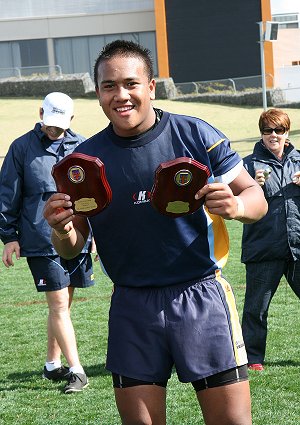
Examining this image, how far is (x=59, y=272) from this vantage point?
22.2ft

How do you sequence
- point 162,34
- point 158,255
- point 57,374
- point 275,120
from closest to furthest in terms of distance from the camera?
point 158,255 < point 275,120 < point 57,374 < point 162,34

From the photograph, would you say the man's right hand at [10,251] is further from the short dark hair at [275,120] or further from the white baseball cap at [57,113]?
the short dark hair at [275,120]

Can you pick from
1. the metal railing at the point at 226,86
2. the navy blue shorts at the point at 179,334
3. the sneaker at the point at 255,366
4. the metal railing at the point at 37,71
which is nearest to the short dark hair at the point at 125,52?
the navy blue shorts at the point at 179,334

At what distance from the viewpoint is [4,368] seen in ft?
25.1

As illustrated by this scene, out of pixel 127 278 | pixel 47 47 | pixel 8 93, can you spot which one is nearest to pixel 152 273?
pixel 127 278

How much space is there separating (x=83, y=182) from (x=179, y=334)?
75cm

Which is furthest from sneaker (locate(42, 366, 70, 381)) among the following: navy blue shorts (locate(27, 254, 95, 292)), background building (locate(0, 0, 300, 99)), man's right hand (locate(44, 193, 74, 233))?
background building (locate(0, 0, 300, 99))

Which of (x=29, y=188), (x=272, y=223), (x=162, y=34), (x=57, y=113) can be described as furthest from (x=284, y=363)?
(x=162, y=34)

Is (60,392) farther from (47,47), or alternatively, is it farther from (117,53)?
(47,47)

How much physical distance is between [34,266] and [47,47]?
55.0 meters

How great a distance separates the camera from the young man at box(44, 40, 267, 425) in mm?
3928

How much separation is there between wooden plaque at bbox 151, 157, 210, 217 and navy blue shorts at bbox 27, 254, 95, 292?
3049mm

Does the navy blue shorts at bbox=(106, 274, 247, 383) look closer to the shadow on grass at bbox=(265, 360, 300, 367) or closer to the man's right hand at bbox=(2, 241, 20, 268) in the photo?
the man's right hand at bbox=(2, 241, 20, 268)

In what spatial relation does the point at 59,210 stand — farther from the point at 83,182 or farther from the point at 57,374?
the point at 57,374
